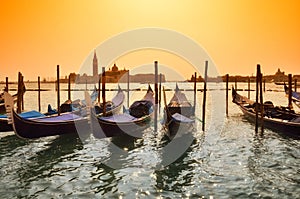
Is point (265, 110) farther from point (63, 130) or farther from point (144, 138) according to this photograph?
point (63, 130)

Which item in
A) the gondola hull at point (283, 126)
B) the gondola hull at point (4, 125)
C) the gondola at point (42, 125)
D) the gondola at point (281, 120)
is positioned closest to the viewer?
the gondola at point (42, 125)

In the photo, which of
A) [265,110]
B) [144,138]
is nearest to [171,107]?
[144,138]

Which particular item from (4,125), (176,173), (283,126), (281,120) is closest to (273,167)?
(176,173)

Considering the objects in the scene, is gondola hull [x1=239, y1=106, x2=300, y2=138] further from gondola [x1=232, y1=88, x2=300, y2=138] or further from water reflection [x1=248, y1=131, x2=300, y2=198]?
water reflection [x1=248, y1=131, x2=300, y2=198]

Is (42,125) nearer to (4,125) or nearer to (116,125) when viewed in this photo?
(4,125)

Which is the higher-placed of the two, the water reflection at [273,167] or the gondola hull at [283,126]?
the gondola hull at [283,126]

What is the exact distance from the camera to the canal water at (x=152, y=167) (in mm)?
6070

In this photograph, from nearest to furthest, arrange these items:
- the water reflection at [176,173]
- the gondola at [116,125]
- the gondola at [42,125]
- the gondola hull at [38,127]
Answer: the water reflection at [176,173]
the gondola at [42,125]
the gondola hull at [38,127]
the gondola at [116,125]

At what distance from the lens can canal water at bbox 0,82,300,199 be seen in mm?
6070

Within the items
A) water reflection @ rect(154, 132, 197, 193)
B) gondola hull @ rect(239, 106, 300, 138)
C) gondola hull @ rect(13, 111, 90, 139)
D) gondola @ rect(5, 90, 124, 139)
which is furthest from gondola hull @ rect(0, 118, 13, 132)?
gondola hull @ rect(239, 106, 300, 138)

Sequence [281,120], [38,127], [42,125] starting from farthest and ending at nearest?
[281,120] < [42,125] < [38,127]

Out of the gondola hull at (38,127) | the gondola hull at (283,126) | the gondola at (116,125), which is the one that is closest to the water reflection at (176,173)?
the gondola at (116,125)

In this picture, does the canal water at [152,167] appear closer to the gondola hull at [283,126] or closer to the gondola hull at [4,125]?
the gondola hull at [283,126]

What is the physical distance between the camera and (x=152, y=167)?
7688mm
